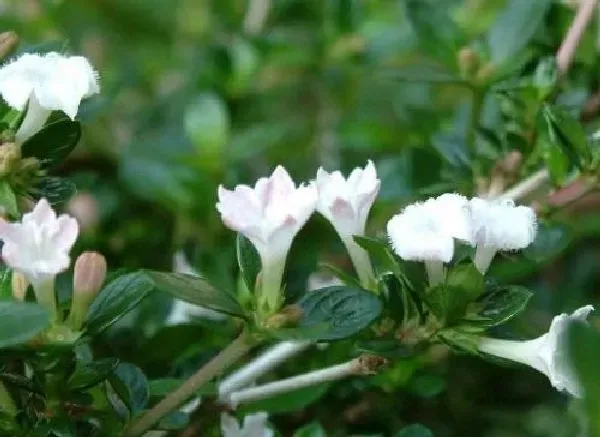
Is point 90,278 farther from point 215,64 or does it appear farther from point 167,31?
point 167,31

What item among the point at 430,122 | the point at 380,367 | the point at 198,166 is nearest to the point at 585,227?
the point at 430,122

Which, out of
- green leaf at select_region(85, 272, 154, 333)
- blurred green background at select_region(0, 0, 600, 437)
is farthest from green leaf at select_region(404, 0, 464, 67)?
green leaf at select_region(85, 272, 154, 333)

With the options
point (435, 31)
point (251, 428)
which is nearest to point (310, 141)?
point (435, 31)

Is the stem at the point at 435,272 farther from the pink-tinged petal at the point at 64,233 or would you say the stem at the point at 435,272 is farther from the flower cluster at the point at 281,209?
the pink-tinged petal at the point at 64,233

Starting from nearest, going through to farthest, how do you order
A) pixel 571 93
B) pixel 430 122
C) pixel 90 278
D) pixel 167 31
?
pixel 90 278
pixel 571 93
pixel 430 122
pixel 167 31

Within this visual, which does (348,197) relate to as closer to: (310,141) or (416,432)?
(416,432)

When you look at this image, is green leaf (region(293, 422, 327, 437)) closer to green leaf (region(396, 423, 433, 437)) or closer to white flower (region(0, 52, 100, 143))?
green leaf (region(396, 423, 433, 437))

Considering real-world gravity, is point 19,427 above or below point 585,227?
above
